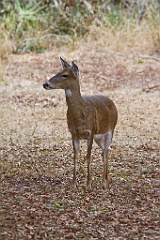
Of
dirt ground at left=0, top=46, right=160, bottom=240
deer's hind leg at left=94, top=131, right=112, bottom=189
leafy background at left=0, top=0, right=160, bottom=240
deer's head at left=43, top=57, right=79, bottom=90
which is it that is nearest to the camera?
dirt ground at left=0, top=46, right=160, bottom=240

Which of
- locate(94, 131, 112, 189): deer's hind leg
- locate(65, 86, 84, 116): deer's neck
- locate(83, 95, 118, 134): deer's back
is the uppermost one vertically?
locate(65, 86, 84, 116): deer's neck

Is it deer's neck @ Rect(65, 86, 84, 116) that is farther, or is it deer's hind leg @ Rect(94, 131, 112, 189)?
deer's hind leg @ Rect(94, 131, 112, 189)

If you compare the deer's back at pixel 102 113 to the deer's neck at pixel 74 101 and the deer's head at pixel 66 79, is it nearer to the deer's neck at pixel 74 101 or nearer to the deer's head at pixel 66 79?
the deer's neck at pixel 74 101

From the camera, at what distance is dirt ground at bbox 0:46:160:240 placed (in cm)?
497

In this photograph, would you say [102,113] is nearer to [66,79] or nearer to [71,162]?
[66,79]

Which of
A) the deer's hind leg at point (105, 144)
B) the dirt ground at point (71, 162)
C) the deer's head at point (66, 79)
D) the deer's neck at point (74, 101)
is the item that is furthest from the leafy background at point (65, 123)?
the deer's head at point (66, 79)

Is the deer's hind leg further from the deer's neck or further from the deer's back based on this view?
the deer's neck

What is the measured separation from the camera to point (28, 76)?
41.5ft

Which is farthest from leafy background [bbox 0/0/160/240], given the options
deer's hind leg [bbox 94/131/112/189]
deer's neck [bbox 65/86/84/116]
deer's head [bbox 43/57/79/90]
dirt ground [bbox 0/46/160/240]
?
deer's head [bbox 43/57/79/90]

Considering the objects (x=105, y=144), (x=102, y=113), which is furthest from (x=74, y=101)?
(x=105, y=144)

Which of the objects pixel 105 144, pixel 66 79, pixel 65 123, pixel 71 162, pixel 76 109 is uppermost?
pixel 66 79

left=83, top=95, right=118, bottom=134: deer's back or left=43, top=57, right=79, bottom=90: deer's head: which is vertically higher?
left=43, top=57, right=79, bottom=90: deer's head

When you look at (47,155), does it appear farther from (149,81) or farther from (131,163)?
(149,81)

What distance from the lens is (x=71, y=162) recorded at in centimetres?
703
